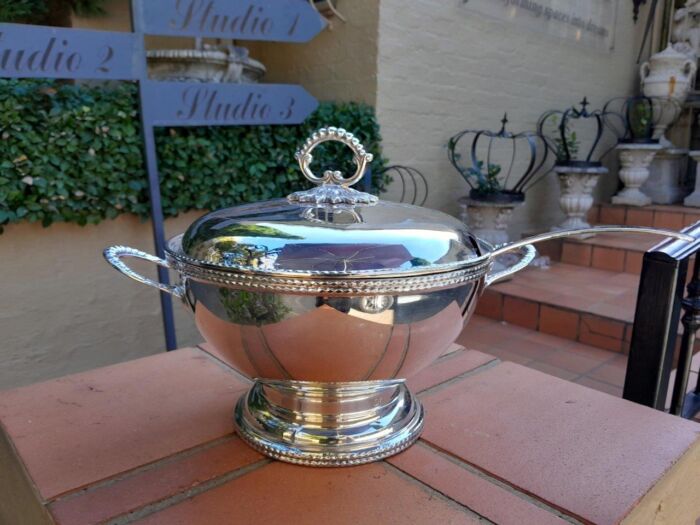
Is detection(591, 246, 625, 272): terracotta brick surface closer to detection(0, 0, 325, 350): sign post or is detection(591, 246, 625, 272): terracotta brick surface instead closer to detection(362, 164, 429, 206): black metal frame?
detection(362, 164, 429, 206): black metal frame

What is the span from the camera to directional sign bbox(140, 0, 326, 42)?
2.15 meters

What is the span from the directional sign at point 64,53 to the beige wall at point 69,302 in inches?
25.4

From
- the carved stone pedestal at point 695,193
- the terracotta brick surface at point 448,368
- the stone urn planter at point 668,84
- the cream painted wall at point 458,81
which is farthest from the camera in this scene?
the stone urn planter at point 668,84

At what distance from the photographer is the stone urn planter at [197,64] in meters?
2.63

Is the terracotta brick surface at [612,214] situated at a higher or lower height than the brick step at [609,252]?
higher

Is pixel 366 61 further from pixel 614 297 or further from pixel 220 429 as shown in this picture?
pixel 220 429

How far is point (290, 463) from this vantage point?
753 millimetres

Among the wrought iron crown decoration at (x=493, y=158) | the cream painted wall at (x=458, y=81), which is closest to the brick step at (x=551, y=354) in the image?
the wrought iron crown decoration at (x=493, y=158)

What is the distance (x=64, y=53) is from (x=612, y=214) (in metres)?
3.94

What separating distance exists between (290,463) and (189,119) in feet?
6.09

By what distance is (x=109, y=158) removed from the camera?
→ 2.25m

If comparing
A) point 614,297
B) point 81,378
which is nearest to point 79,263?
point 81,378

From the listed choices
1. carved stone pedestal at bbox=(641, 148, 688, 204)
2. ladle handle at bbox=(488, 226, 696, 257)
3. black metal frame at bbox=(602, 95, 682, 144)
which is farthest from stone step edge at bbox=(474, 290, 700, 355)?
carved stone pedestal at bbox=(641, 148, 688, 204)

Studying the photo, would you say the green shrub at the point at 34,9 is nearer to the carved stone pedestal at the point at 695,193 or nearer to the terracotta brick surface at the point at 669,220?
the terracotta brick surface at the point at 669,220
